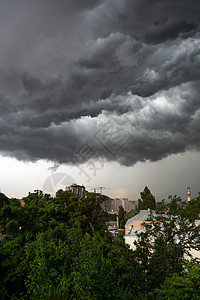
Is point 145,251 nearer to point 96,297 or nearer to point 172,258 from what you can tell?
point 172,258

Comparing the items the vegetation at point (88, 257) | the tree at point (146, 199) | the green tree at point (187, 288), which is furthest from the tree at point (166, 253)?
the tree at point (146, 199)

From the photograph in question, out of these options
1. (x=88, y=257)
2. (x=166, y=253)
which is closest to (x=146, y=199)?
(x=166, y=253)

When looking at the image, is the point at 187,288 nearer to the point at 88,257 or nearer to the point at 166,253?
the point at 88,257

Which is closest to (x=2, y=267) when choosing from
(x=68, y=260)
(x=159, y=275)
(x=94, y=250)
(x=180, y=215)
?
(x=68, y=260)

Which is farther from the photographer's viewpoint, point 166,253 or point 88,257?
point 166,253

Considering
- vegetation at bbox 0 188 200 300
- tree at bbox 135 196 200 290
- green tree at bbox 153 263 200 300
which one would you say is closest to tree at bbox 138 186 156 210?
vegetation at bbox 0 188 200 300

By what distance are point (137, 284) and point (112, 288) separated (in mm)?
2717

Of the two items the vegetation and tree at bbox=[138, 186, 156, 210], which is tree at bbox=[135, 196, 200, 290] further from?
tree at bbox=[138, 186, 156, 210]

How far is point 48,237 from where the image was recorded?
44.9 ft

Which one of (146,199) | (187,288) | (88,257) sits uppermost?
(146,199)

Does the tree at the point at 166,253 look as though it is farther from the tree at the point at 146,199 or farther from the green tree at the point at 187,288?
the tree at the point at 146,199

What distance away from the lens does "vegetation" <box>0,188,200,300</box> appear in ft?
27.4

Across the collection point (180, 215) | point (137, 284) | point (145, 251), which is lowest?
point (137, 284)

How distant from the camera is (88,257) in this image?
8.94 meters
